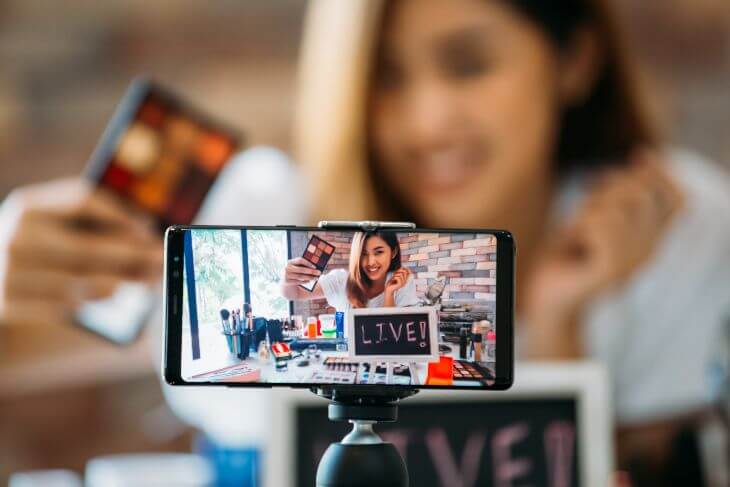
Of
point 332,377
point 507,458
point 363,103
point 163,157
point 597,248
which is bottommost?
point 507,458

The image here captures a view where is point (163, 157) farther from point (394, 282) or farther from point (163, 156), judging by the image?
point (394, 282)

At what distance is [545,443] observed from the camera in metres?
0.95

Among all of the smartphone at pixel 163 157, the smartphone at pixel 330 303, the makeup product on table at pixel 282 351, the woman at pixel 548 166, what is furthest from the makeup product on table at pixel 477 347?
the woman at pixel 548 166

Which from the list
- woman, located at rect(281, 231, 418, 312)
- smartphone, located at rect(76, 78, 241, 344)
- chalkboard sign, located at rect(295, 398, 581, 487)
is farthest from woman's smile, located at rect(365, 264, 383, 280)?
smartphone, located at rect(76, 78, 241, 344)

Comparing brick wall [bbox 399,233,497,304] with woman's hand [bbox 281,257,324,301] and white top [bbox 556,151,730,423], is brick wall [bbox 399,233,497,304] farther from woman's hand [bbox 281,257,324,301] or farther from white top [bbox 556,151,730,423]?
white top [bbox 556,151,730,423]

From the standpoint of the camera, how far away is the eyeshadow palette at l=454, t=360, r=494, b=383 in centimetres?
50

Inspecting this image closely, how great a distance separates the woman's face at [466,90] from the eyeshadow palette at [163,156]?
0.97ft

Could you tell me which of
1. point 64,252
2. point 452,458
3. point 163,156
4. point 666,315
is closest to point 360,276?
point 452,458

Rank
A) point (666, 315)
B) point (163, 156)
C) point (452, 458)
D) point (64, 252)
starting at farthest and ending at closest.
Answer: point (666, 315) < point (64, 252) < point (163, 156) < point (452, 458)

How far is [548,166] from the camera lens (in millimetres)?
1324

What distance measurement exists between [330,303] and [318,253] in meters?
0.03

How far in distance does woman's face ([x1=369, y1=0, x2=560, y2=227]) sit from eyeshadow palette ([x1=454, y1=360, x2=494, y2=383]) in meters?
0.83

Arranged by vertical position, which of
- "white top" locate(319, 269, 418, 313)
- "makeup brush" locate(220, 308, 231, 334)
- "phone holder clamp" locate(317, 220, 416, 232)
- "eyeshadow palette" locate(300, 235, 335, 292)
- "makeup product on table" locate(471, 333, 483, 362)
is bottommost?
"makeup product on table" locate(471, 333, 483, 362)

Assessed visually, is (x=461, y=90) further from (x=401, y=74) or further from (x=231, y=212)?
(x=231, y=212)
